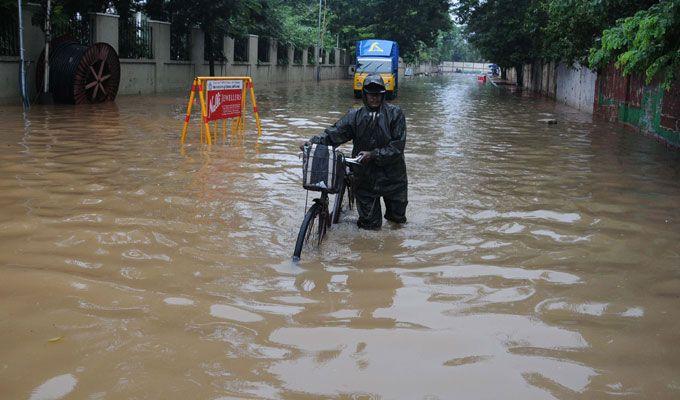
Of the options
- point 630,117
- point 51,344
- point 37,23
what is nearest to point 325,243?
point 51,344

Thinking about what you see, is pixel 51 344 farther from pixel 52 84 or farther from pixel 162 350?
pixel 52 84

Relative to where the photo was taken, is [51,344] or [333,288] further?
[333,288]

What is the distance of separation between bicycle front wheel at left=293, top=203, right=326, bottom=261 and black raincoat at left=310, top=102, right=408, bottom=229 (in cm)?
60

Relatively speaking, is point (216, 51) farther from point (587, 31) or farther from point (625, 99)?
point (625, 99)

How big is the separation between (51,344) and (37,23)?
15950mm

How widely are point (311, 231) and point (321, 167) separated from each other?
666 mm

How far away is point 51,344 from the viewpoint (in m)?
3.94

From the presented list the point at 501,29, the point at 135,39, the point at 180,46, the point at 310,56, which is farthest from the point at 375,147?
the point at 310,56

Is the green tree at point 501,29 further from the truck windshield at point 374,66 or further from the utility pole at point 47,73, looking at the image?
the utility pole at point 47,73

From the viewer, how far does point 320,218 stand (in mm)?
5938

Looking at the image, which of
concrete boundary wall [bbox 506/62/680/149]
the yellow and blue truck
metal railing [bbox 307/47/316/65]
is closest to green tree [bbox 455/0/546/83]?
concrete boundary wall [bbox 506/62/680/149]

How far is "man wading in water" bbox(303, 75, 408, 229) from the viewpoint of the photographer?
6.15 meters

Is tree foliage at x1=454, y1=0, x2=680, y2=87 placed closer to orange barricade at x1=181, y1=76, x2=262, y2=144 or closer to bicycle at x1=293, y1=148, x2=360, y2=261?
bicycle at x1=293, y1=148, x2=360, y2=261

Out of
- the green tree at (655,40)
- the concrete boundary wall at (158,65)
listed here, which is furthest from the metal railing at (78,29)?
the green tree at (655,40)
